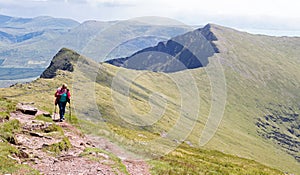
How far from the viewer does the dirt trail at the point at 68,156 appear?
24.5 metres

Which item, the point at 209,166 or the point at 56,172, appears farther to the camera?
the point at 209,166

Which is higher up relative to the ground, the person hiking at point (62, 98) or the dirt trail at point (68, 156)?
the person hiking at point (62, 98)

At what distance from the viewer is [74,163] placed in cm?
2583

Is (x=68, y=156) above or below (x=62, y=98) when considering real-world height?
below

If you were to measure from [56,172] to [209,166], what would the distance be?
17440 mm

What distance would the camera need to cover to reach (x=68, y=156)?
88.7ft

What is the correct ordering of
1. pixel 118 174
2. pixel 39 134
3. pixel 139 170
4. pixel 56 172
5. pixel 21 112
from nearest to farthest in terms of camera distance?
pixel 56 172 → pixel 118 174 → pixel 139 170 → pixel 39 134 → pixel 21 112

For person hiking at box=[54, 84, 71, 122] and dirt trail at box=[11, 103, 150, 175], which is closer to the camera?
dirt trail at box=[11, 103, 150, 175]

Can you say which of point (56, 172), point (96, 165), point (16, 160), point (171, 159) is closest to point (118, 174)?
point (96, 165)

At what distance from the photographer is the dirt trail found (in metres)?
24.5

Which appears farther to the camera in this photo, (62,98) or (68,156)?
(62,98)

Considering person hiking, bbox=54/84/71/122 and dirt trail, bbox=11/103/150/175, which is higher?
person hiking, bbox=54/84/71/122

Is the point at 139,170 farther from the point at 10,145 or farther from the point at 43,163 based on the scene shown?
the point at 10,145

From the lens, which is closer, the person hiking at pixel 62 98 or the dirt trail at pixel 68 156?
the dirt trail at pixel 68 156
